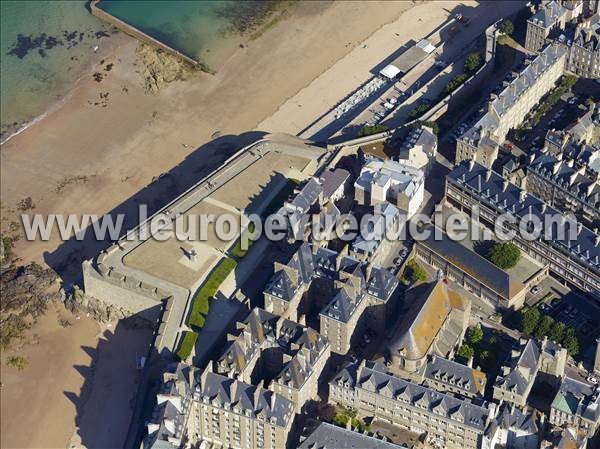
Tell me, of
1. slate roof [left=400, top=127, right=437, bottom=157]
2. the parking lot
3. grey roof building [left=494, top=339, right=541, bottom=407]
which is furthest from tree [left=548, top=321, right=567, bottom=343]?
slate roof [left=400, top=127, right=437, bottom=157]

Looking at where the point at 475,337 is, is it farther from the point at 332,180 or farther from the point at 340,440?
the point at 332,180

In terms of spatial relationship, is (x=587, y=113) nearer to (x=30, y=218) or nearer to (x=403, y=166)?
(x=403, y=166)

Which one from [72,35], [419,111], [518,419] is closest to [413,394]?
[518,419]

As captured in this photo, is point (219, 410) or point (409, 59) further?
point (409, 59)

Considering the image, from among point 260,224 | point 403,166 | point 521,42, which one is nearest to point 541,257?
point 403,166

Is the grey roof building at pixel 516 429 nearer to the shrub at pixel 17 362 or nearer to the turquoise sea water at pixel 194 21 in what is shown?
the shrub at pixel 17 362

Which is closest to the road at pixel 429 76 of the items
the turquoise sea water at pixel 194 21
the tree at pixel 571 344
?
the turquoise sea water at pixel 194 21
